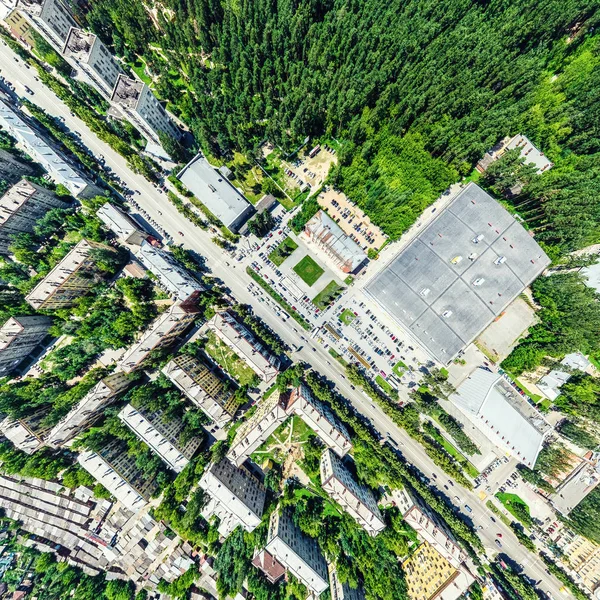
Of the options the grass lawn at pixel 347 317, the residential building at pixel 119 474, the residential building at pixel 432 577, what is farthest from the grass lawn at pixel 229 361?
the residential building at pixel 432 577

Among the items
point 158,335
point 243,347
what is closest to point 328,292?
point 243,347

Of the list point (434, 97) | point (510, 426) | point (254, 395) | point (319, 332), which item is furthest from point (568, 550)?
point (434, 97)

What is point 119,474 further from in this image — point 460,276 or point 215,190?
point 460,276

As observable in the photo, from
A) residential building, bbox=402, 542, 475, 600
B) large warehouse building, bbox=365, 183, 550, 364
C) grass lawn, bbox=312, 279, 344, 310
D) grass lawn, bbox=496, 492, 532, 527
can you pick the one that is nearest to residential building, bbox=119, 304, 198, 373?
grass lawn, bbox=312, 279, 344, 310

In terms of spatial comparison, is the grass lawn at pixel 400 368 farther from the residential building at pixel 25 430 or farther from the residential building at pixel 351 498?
the residential building at pixel 25 430

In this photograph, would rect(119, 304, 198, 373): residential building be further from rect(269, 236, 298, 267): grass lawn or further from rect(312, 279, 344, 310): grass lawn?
rect(312, 279, 344, 310): grass lawn

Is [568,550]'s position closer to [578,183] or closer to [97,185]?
[578,183]
